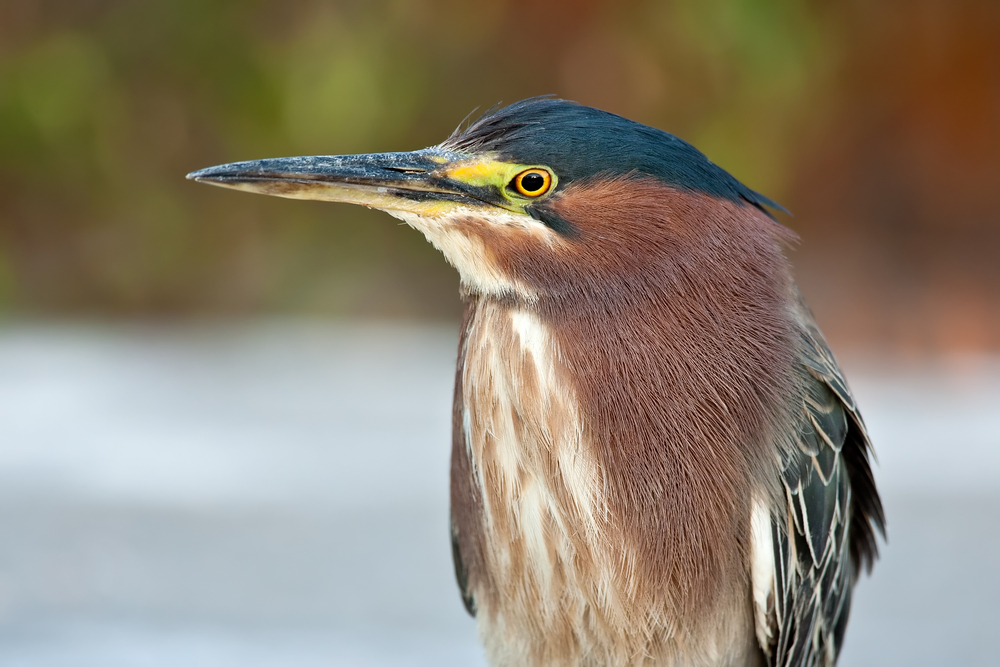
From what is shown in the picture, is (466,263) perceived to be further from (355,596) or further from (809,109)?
(809,109)

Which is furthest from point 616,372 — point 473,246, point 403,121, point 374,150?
point 403,121

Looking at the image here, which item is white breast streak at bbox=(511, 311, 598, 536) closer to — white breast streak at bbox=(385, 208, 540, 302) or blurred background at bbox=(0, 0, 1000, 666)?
white breast streak at bbox=(385, 208, 540, 302)

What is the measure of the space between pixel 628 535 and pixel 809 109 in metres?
6.19

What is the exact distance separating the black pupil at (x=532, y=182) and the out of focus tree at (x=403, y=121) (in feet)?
18.8

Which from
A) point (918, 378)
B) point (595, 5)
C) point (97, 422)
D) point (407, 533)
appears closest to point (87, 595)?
point (407, 533)

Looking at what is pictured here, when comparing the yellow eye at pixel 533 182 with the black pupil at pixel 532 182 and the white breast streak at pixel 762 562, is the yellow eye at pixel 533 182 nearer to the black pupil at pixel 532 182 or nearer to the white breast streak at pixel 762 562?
the black pupil at pixel 532 182

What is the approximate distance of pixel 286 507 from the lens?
4.39m

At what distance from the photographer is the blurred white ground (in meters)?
3.32

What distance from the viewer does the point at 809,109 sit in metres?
7.45

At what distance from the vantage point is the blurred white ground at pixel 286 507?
3.32 meters

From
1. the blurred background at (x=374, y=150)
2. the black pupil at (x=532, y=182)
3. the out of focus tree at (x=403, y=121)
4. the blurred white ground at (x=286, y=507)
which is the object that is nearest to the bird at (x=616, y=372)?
the black pupil at (x=532, y=182)

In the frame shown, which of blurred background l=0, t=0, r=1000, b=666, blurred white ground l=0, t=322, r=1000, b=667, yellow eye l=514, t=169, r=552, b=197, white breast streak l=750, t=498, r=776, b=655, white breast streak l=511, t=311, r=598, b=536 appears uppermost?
blurred background l=0, t=0, r=1000, b=666

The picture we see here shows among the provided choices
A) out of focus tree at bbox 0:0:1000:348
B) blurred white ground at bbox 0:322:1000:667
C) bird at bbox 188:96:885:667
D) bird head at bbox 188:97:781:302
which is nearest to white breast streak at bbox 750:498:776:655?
bird at bbox 188:96:885:667

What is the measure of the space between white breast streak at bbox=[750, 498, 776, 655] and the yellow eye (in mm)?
681
